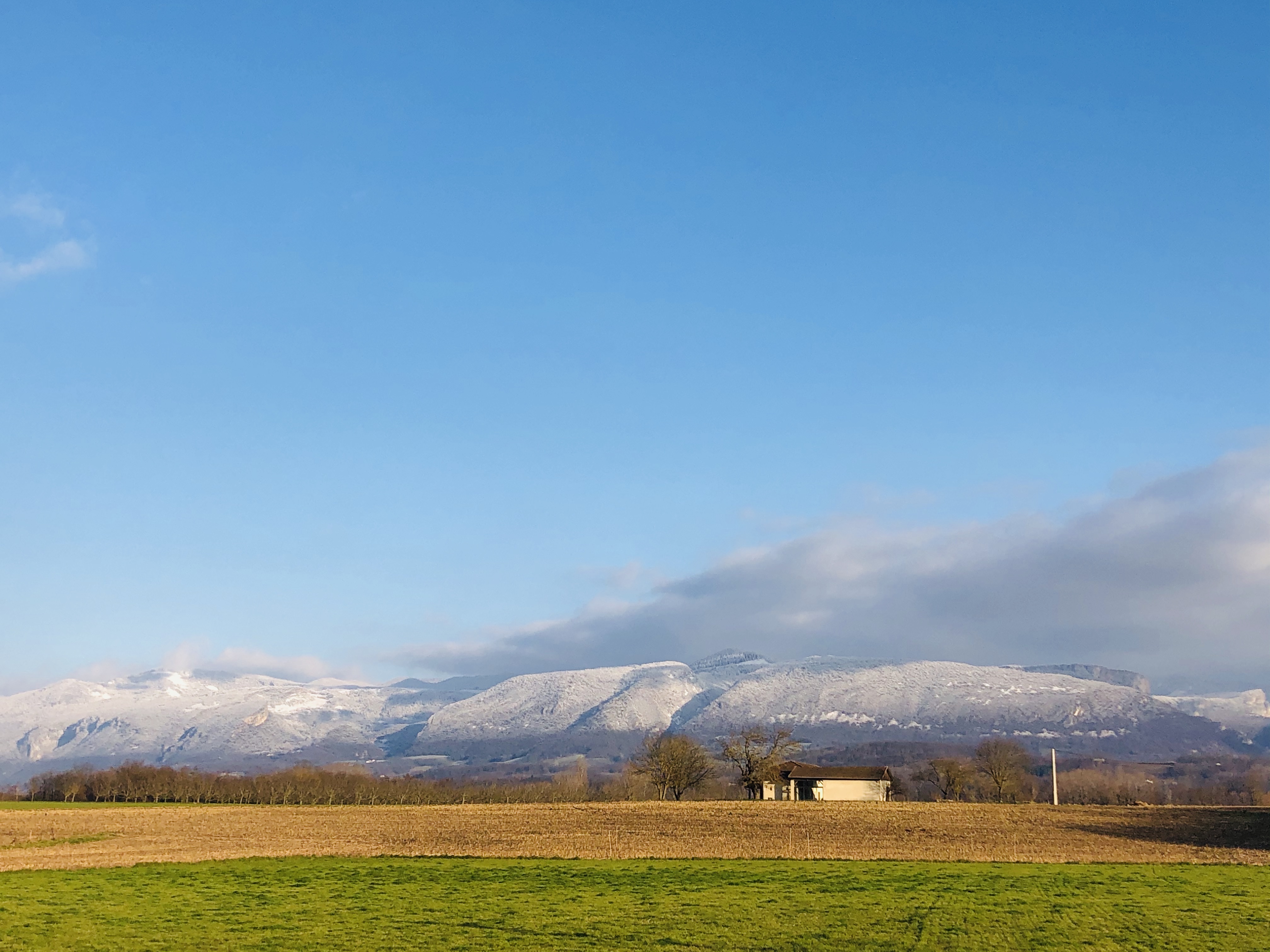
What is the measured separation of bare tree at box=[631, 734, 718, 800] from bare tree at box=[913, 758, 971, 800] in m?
35.3

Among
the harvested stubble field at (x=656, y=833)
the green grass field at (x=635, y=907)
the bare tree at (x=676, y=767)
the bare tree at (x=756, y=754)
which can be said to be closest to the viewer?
the green grass field at (x=635, y=907)

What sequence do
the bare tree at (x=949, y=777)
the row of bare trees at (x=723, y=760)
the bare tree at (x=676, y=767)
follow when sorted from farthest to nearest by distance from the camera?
1. the bare tree at (x=949, y=777)
2. the bare tree at (x=676, y=767)
3. the row of bare trees at (x=723, y=760)

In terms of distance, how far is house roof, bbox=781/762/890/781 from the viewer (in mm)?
155000

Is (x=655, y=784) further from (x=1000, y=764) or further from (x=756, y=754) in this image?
(x=1000, y=764)

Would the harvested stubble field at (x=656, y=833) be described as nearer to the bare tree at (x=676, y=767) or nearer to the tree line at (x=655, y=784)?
the bare tree at (x=676, y=767)

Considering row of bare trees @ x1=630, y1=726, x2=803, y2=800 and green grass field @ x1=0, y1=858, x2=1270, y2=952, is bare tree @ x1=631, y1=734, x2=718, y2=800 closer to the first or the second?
row of bare trees @ x1=630, y1=726, x2=803, y2=800

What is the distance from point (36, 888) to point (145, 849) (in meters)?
26.6

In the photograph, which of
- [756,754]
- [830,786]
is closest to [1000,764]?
[830,786]

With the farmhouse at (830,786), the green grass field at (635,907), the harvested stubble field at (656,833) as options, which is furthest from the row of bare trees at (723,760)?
the green grass field at (635,907)

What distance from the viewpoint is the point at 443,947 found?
1300 inches

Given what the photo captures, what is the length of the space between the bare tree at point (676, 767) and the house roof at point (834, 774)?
12578 millimetres

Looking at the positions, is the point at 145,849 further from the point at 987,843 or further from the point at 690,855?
the point at 987,843

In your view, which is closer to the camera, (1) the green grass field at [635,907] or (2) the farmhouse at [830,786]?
(1) the green grass field at [635,907]

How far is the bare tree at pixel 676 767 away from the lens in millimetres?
153000
